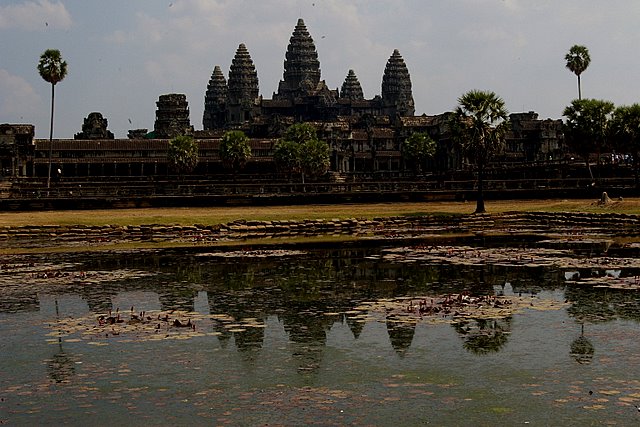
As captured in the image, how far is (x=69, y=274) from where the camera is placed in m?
29.8

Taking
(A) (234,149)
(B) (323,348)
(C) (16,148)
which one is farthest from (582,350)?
(C) (16,148)

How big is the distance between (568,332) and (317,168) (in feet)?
371

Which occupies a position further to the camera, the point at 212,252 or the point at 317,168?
the point at 317,168

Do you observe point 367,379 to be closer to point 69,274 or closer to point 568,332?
point 568,332

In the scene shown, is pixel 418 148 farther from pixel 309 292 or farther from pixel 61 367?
pixel 61 367

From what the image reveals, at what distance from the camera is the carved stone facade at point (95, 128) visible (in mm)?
183625

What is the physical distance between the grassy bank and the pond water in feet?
85.9

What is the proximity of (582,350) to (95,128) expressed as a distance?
177 metres

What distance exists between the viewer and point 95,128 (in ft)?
605

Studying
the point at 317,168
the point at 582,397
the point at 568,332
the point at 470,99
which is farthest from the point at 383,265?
the point at 317,168

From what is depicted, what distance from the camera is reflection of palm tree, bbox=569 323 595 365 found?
51.7 feet

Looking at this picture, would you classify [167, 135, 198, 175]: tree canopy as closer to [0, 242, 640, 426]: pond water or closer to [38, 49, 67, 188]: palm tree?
[38, 49, 67, 188]: palm tree

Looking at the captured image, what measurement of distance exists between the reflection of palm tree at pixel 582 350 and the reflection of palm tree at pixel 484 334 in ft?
4.37

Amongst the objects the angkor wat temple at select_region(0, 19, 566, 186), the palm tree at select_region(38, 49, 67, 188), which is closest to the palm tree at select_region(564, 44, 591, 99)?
the angkor wat temple at select_region(0, 19, 566, 186)
